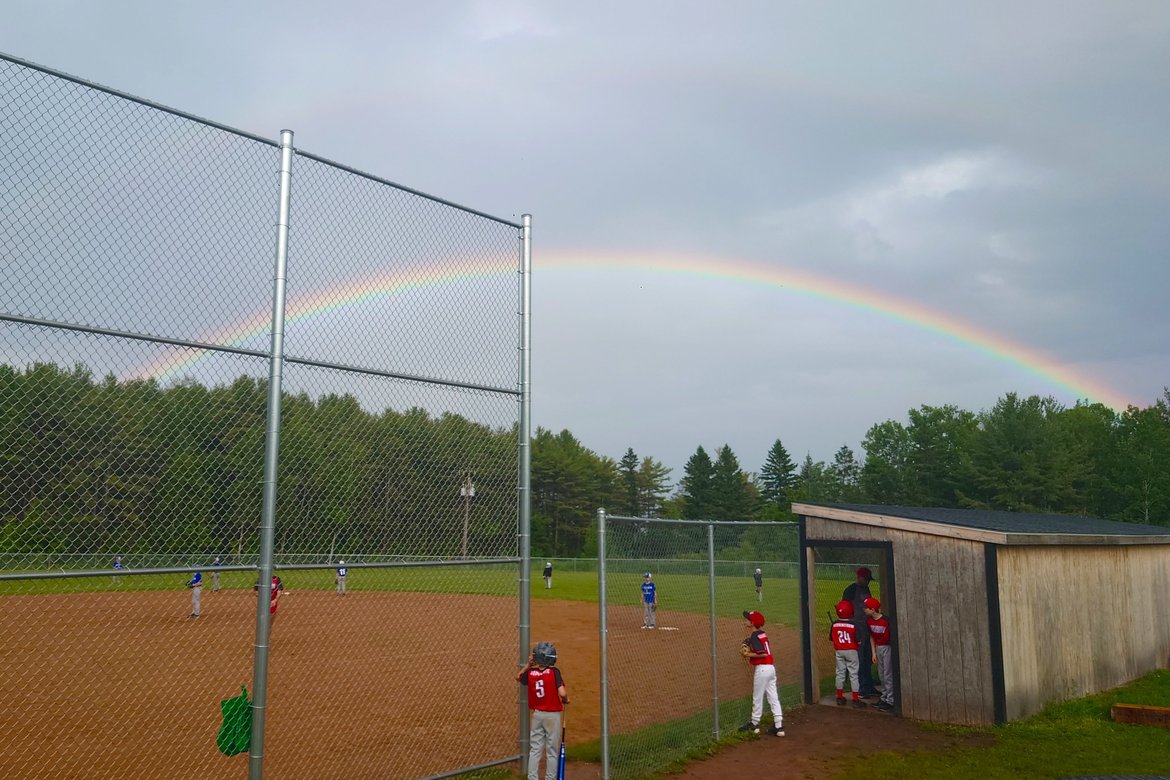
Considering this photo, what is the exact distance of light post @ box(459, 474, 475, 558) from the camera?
22.7ft

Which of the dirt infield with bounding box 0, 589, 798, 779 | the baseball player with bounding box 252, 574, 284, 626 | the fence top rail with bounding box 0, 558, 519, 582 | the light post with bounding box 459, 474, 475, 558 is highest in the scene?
the light post with bounding box 459, 474, 475, 558

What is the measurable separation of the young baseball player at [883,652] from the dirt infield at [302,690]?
2.58m

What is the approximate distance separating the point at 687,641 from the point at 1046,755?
1137 cm

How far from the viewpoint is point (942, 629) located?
35.6 ft

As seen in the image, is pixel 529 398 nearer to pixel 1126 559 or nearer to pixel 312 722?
pixel 312 722

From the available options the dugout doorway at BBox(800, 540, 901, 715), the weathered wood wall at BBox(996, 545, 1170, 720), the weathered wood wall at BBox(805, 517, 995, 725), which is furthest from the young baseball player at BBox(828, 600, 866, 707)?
the weathered wood wall at BBox(996, 545, 1170, 720)

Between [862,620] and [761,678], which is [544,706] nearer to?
[761,678]

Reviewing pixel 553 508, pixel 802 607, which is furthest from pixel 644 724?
pixel 553 508

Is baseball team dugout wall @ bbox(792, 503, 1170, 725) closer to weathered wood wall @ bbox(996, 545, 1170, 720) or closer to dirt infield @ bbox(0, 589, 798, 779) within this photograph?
weathered wood wall @ bbox(996, 545, 1170, 720)

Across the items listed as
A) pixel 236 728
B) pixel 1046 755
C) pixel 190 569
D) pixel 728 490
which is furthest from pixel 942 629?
pixel 728 490

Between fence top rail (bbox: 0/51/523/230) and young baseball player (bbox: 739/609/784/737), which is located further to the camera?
young baseball player (bbox: 739/609/784/737)

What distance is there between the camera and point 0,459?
170 inches

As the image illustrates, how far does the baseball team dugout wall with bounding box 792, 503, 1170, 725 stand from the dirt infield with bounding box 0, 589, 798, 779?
3.15 metres

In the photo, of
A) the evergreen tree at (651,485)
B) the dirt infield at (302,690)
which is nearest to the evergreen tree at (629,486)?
the evergreen tree at (651,485)
